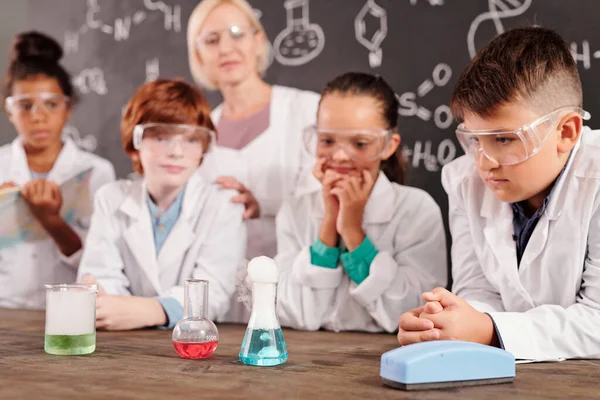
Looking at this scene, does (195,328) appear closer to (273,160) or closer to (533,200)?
(533,200)

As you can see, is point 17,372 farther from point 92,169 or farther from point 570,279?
point 92,169

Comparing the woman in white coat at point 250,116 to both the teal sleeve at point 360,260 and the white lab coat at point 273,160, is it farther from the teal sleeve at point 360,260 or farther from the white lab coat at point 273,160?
the teal sleeve at point 360,260

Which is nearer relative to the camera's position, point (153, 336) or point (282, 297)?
point (153, 336)

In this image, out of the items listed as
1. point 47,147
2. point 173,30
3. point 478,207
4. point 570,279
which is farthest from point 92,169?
point 570,279

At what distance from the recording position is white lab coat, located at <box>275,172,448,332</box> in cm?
182

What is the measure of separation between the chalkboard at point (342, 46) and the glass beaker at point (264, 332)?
100 cm

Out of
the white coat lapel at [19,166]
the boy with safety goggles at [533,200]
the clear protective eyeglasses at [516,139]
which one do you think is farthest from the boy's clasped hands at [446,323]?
the white coat lapel at [19,166]

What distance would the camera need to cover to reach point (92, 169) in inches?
103

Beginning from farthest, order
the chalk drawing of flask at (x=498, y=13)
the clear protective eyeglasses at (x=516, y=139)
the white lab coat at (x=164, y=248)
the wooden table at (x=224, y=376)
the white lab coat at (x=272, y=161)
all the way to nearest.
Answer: the white lab coat at (x=272, y=161)
the white lab coat at (x=164, y=248)
the chalk drawing of flask at (x=498, y=13)
the clear protective eyeglasses at (x=516, y=139)
the wooden table at (x=224, y=376)

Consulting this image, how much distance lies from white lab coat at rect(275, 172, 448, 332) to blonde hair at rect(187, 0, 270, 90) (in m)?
0.67

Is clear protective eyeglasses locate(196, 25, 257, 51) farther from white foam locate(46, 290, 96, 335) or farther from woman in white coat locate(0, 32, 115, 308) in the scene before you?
white foam locate(46, 290, 96, 335)

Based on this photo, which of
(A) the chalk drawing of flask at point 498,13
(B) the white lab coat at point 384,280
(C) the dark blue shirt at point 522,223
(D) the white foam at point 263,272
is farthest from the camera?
(A) the chalk drawing of flask at point 498,13

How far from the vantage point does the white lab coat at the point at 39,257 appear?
256 cm

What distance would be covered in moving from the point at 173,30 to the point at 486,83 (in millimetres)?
1434
